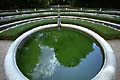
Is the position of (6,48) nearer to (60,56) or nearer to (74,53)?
(60,56)

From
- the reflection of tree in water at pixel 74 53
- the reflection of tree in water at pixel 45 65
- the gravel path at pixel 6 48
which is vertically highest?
the gravel path at pixel 6 48

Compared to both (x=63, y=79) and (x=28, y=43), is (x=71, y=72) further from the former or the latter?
(x=28, y=43)

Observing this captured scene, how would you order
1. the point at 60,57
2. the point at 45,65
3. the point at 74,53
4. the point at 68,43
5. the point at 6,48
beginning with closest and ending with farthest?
the point at 45,65
the point at 60,57
the point at 74,53
the point at 6,48
the point at 68,43

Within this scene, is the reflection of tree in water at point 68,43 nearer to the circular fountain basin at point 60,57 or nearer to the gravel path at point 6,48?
the circular fountain basin at point 60,57

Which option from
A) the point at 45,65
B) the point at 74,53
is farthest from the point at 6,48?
the point at 74,53

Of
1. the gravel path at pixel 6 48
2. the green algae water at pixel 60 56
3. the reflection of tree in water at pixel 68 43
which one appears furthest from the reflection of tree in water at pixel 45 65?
the gravel path at pixel 6 48

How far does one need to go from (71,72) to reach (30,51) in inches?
160

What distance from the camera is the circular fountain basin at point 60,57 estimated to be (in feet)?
30.0

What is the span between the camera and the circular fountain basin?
915cm

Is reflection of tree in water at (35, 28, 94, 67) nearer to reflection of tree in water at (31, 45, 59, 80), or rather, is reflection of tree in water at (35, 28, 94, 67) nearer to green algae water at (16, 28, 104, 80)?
green algae water at (16, 28, 104, 80)

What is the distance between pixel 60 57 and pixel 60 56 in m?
0.16

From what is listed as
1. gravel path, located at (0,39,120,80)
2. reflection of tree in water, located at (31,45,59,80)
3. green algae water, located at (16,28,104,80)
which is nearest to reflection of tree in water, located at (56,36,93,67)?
green algae water, located at (16,28,104,80)

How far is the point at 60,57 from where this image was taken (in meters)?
11.8

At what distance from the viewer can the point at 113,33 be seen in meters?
14.9
